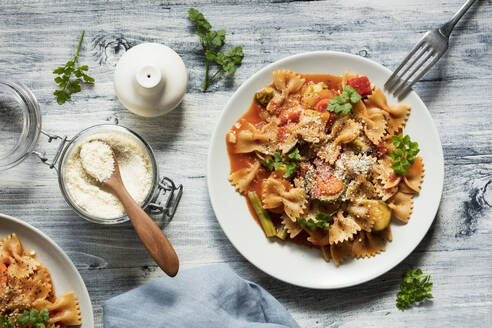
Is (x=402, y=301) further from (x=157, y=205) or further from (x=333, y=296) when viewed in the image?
(x=157, y=205)

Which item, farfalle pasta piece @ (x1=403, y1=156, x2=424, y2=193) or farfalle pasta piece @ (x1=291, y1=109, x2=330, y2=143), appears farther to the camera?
farfalle pasta piece @ (x1=403, y1=156, x2=424, y2=193)

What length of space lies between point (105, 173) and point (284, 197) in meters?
1.34

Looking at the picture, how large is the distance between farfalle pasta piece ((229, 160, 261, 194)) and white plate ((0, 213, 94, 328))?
1391 mm

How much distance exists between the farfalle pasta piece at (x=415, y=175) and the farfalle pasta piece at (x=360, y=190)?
271 millimetres

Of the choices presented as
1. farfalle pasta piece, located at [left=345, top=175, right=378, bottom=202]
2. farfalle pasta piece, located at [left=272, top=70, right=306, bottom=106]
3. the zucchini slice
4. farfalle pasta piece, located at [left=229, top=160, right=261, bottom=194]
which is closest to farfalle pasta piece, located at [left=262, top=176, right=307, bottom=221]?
farfalle pasta piece, located at [left=229, top=160, right=261, bottom=194]

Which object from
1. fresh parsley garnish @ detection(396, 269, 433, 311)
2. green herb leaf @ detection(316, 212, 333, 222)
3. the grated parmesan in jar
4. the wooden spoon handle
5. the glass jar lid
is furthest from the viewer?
fresh parsley garnish @ detection(396, 269, 433, 311)

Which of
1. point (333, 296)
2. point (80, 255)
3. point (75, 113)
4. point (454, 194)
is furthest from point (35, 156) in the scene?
point (454, 194)

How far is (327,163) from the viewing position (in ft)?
12.2

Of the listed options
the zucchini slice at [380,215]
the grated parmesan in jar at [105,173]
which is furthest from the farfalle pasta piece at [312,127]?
the grated parmesan in jar at [105,173]

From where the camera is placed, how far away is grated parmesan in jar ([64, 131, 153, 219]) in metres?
3.56

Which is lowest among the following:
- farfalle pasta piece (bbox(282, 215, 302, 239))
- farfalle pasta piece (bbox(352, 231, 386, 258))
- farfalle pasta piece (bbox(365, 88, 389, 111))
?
farfalle pasta piece (bbox(352, 231, 386, 258))

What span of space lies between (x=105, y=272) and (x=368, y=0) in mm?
3113

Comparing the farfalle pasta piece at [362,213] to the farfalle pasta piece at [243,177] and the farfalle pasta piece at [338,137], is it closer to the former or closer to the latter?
the farfalle pasta piece at [338,137]

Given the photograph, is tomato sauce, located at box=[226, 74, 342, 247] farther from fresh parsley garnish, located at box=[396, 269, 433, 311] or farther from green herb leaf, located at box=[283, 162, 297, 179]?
fresh parsley garnish, located at box=[396, 269, 433, 311]
